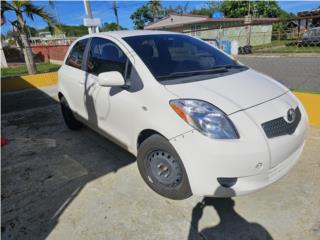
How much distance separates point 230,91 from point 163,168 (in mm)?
1002

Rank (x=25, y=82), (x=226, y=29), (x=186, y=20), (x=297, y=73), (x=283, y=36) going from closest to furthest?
(x=25, y=82) < (x=297, y=73) < (x=283, y=36) < (x=226, y=29) < (x=186, y=20)

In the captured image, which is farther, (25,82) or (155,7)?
(155,7)

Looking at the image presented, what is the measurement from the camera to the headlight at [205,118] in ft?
6.95

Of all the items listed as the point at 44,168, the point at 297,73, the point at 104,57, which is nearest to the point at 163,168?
the point at 104,57

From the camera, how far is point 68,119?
15.1 ft

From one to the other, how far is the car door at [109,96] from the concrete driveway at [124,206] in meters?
0.56

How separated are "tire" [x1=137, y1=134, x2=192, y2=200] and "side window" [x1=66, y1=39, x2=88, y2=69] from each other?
77.5 inches

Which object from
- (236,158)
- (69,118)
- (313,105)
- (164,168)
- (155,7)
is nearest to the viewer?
(236,158)

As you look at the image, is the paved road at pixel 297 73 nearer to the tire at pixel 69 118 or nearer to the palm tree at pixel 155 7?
the tire at pixel 69 118

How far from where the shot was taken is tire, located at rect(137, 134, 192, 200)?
93.2 inches

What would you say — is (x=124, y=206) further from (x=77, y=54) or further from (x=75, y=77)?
(x=77, y=54)

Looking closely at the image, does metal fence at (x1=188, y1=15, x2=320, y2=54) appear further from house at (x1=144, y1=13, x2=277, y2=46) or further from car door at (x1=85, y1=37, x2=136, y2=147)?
car door at (x1=85, y1=37, x2=136, y2=147)

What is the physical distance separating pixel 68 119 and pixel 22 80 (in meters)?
4.44

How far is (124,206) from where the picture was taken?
2.59 meters
